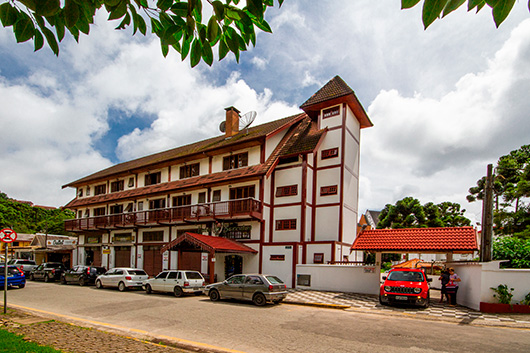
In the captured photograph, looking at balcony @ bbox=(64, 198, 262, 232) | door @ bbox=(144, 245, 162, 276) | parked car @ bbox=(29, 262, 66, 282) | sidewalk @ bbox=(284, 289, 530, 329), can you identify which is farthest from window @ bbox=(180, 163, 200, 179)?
sidewalk @ bbox=(284, 289, 530, 329)

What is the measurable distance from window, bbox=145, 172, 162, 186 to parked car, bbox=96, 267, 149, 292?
1158cm

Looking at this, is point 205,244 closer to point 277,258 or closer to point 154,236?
point 277,258

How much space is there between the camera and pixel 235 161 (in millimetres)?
28234

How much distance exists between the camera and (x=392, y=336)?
10.0 m

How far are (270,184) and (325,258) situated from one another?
662 cm

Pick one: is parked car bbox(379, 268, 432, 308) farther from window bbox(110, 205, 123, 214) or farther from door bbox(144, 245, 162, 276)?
window bbox(110, 205, 123, 214)

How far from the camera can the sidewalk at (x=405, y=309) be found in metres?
12.9

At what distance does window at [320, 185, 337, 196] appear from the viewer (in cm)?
2563

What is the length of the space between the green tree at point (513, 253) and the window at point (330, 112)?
42.9 ft

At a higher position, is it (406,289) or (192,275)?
(406,289)

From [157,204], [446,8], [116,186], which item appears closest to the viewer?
[446,8]

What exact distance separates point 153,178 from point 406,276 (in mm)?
24519

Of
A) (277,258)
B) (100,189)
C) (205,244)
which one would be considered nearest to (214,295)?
(205,244)

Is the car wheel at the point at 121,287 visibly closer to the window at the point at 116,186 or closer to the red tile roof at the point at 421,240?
the red tile roof at the point at 421,240
